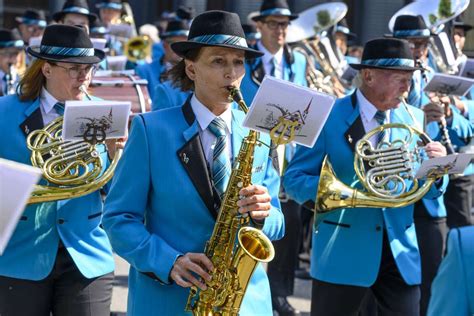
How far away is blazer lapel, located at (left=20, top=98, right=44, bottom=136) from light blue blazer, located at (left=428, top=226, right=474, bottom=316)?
2.66 meters

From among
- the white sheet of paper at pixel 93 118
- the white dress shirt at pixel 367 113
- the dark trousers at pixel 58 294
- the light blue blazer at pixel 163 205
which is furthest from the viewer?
the white dress shirt at pixel 367 113

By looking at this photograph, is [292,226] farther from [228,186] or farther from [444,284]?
[444,284]

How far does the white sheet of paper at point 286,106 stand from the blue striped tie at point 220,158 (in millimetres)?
235

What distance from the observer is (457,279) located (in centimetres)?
311

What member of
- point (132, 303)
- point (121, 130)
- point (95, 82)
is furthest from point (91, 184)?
point (95, 82)

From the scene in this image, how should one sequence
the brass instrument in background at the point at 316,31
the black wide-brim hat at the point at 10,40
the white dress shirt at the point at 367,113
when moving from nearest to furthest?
1. the white dress shirt at the point at 367,113
2. the black wide-brim hat at the point at 10,40
3. the brass instrument in background at the point at 316,31

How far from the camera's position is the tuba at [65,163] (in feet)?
17.3

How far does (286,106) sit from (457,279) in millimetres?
1388

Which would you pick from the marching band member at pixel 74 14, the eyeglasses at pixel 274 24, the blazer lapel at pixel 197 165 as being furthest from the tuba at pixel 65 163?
the marching band member at pixel 74 14

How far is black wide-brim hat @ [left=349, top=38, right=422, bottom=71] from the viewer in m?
5.93

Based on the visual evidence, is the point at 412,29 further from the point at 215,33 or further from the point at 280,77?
the point at 215,33

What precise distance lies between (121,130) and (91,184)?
0.89ft

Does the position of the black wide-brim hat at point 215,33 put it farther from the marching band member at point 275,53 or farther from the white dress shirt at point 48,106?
the marching band member at point 275,53

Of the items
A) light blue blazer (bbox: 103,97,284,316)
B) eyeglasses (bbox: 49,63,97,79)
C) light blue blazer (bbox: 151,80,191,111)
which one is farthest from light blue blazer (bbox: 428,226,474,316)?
light blue blazer (bbox: 151,80,191,111)
